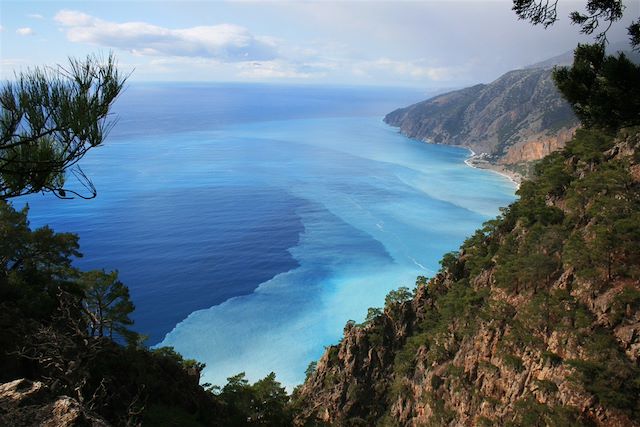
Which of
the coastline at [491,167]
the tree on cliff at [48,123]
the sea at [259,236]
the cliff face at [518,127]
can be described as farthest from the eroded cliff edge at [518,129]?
the tree on cliff at [48,123]

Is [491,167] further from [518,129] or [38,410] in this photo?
[38,410]

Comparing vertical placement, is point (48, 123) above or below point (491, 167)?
above

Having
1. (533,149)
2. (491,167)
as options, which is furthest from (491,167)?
(533,149)

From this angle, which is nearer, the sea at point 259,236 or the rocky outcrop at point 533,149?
the sea at point 259,236

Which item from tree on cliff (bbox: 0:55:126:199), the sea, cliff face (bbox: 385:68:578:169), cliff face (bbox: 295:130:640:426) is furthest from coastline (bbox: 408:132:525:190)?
tree on cliff (bbox: 0:55:126:199)

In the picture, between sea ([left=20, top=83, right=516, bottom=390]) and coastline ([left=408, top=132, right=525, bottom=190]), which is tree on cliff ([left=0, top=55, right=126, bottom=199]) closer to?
sea ([left=20, top=83, right=516, bottom=390])

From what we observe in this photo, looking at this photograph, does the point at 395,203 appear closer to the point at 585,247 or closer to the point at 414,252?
the point at 414,252

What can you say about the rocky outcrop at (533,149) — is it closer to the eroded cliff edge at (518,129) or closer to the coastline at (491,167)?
the eroded cliff edge at (518,129)
